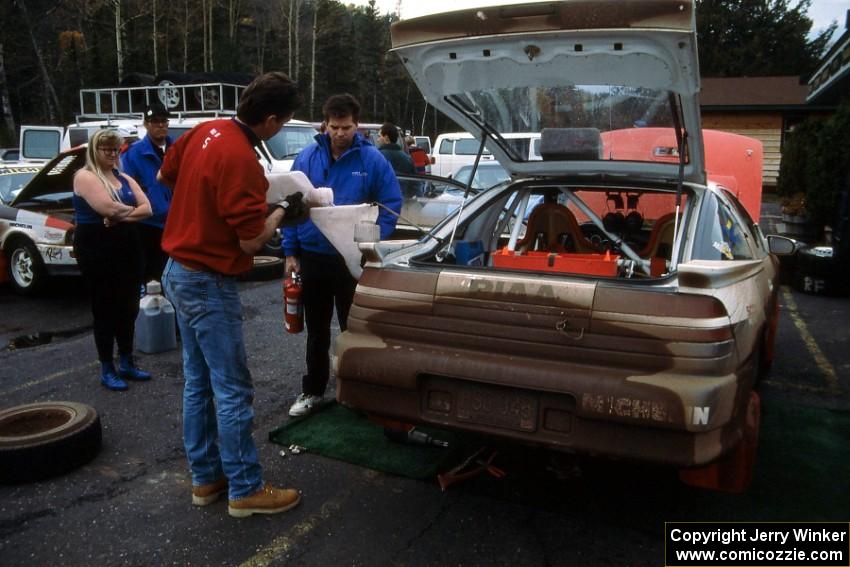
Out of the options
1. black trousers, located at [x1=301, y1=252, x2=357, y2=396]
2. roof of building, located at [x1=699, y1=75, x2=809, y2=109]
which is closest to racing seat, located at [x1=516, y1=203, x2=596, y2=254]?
black trousers, located at [x1=301, y1=252, x2=357, y2=396]

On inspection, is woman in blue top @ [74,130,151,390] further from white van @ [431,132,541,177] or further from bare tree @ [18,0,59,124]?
bare tree @ [18,0,59,124]

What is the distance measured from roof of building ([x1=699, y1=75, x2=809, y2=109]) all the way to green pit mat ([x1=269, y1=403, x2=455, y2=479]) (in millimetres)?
22657

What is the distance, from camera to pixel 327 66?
42.8 metres

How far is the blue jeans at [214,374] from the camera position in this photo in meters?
2.93

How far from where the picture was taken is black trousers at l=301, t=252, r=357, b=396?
13.5 feet

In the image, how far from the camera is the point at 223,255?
2.91 meters

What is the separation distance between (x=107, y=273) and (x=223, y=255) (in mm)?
2225

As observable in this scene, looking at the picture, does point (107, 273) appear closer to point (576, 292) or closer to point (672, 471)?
point (576, 292)

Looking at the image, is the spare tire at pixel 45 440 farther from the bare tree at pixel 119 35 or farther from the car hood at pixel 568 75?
the bare tree at pixel 119 35

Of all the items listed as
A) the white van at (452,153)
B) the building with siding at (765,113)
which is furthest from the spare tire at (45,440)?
the building with siding at (765,113)

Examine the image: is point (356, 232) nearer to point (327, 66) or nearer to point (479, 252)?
point (479, 252)

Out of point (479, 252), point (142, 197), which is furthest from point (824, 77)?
point (142, 197)

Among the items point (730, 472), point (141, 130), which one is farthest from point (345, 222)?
point (141, 130)

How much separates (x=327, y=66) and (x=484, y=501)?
4264 cm
